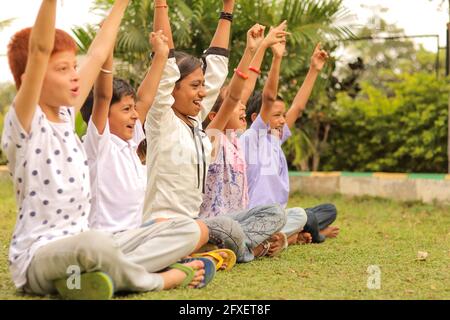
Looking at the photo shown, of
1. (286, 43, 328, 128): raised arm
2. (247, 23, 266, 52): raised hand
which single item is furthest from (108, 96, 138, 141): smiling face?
(286, 43, 328, 128): raised arm

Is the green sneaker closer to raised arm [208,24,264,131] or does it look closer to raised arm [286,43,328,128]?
raised arm [208,24,264,131]

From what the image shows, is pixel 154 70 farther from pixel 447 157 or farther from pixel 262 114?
pixel 447 157

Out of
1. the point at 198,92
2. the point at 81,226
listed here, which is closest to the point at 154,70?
→ the point at 198,92

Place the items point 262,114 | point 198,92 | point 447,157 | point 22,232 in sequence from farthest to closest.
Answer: point 447,157, point 262,114, point 198,92, point 22,232

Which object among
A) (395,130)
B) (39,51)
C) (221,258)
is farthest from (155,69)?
(395,130)

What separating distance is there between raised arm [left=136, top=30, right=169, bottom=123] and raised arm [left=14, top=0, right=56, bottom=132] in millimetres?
996

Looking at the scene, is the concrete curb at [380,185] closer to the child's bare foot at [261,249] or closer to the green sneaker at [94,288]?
the child's bare foot at [261,249]

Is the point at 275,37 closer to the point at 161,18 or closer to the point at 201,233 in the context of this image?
the point at 161,18

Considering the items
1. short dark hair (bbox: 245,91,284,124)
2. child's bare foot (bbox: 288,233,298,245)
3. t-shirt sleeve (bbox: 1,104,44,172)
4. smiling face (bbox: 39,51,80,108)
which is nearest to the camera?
t-shirt sleeve (bbox: 1,104,44,172)

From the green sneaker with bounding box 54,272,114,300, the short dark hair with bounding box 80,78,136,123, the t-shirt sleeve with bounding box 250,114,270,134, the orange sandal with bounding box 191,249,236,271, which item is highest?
the short dark hair with bounding box 80,78,136,123

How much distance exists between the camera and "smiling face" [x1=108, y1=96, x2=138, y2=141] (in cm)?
385
